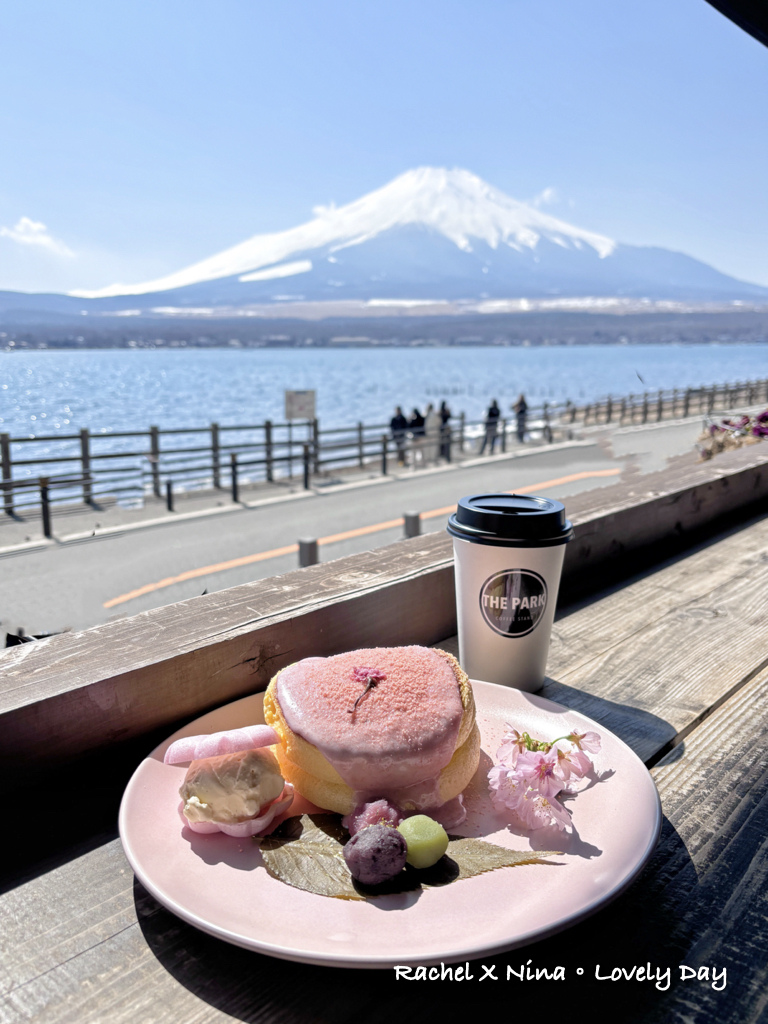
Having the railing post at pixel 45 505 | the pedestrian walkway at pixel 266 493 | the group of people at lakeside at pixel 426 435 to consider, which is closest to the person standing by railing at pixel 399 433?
the group of people at lakeside at pixel 426 435

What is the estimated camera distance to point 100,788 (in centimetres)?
107

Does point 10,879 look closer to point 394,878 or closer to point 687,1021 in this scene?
point 394,878

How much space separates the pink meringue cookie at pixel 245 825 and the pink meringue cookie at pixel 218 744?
0.06 m

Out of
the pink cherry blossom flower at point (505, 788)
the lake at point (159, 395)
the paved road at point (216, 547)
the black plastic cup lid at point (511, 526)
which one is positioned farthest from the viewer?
the paved road at point (216, 547)

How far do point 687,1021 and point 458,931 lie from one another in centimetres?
22

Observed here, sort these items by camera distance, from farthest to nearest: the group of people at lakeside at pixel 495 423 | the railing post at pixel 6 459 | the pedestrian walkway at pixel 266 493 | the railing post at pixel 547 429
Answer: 1. the railing post at pixel 547 429
2. the group of people at lakeside at pixel 495 423
3. the railing post at pixel 6 459
4. the pedestrian walkway at pixel 266 493

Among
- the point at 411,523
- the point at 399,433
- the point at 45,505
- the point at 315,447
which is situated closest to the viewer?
the point at 411,523

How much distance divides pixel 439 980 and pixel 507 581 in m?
0.64

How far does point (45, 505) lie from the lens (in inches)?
486

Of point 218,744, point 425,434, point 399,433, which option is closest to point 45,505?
point 399,433

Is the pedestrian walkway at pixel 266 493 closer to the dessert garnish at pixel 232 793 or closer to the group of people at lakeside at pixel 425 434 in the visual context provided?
the group of people at lakeside at pixel 425 434

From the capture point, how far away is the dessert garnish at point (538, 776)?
0.88 meters

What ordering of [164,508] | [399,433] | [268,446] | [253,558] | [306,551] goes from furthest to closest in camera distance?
1. [399,433]
2. [268,446]
3. [164,508]
4. [253,558]
5. [306,551]

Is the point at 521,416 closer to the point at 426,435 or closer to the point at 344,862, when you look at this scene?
the point at 426,435
